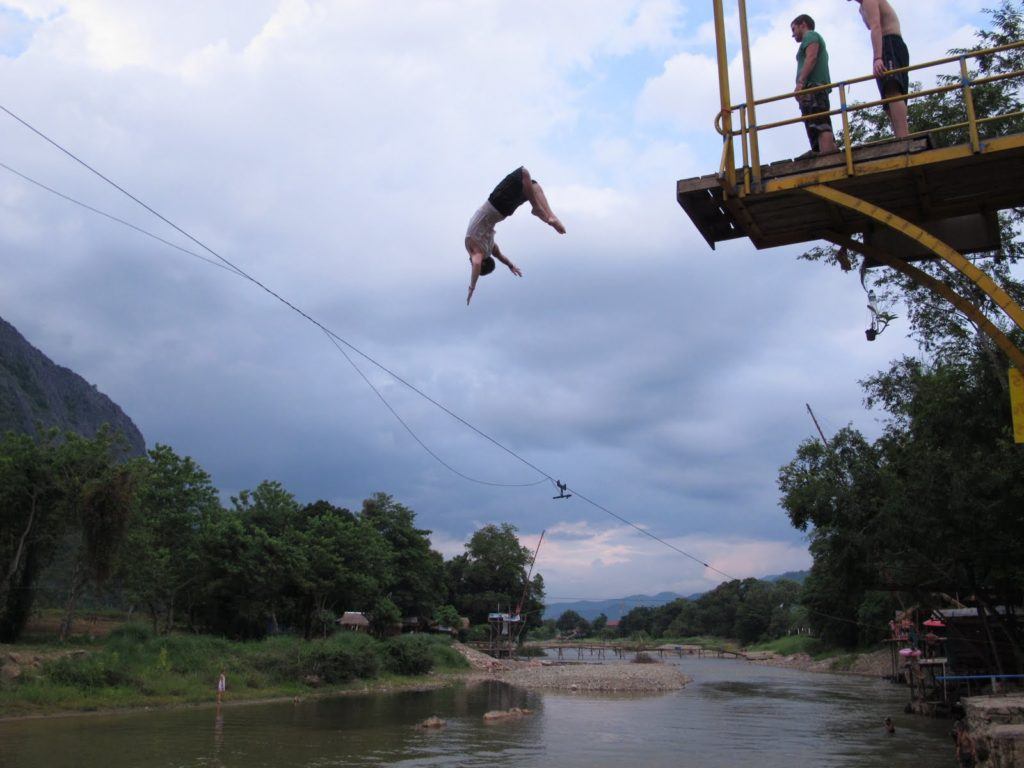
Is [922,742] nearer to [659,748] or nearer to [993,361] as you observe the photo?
[659,748]

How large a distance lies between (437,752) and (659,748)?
698 cm

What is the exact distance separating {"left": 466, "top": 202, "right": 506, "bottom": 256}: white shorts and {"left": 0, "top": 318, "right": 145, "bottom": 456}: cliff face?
7913 centimetres

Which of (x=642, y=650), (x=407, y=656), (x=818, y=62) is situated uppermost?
(x=818, y=62)

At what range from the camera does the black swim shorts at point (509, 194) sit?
23.2 feet

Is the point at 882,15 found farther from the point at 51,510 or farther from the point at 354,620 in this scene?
the point at 354,620

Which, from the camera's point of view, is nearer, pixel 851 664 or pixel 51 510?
pixel 51 510

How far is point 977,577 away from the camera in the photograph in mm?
23344

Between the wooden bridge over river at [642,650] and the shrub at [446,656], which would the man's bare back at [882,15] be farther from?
the wooden bridge over river at [642,650]

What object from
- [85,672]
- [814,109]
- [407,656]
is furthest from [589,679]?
[814,109]

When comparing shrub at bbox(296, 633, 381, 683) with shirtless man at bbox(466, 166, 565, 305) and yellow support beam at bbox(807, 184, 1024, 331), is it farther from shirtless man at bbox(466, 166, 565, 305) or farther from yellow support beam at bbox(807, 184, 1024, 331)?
yellow support beam at bbox(807, 184, 1024, 331)

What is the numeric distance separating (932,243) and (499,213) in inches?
173

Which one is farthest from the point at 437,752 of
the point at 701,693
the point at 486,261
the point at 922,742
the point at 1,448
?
the point at 701,693

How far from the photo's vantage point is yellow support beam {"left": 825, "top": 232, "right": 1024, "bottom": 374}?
7.82 meters

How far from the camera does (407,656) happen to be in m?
48.1
